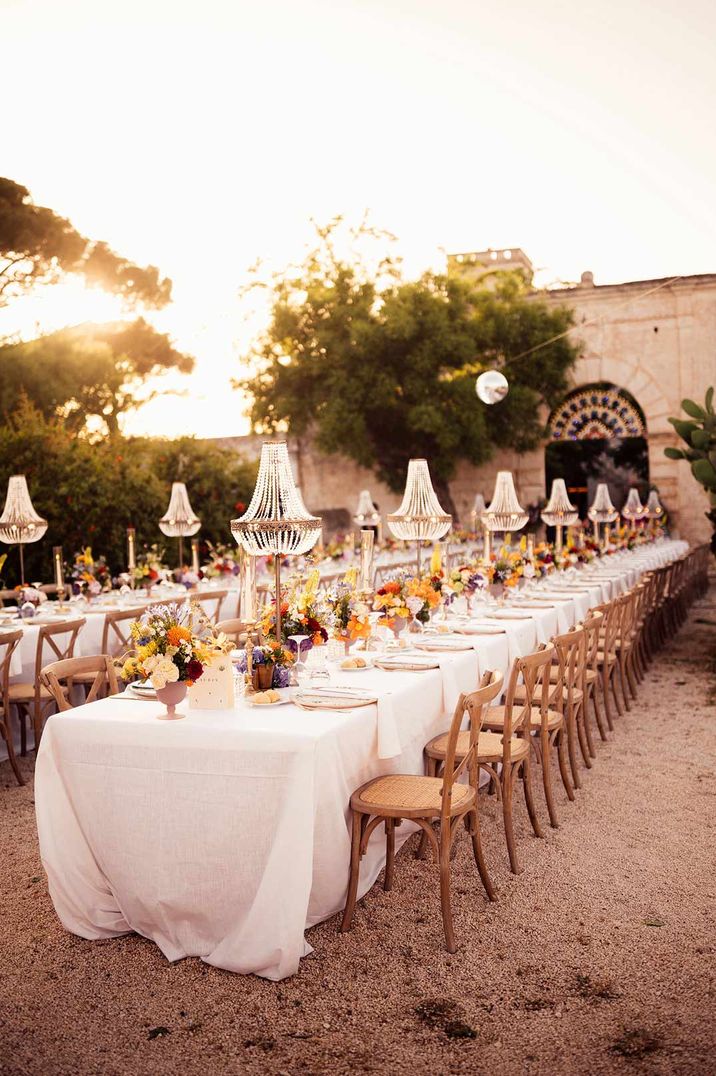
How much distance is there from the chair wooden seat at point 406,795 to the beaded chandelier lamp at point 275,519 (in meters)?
0.85

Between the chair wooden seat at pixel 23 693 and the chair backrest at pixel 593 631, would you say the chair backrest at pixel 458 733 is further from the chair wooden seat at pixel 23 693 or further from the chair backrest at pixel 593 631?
the chair wooden seat at pixel 23 693

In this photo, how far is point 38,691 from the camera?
5488 mm

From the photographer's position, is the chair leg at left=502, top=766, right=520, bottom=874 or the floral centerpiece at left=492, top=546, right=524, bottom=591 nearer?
the chair leg at left=502, top=766, right=520, bottom=874

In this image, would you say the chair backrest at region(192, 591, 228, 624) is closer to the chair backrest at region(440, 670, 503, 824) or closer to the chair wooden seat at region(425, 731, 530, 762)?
the chair wooden seat at region(425, 731, 530, 762)

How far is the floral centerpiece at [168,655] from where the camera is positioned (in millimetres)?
3289

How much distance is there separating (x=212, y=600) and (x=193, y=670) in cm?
479

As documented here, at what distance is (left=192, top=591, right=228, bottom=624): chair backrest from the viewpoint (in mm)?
7562

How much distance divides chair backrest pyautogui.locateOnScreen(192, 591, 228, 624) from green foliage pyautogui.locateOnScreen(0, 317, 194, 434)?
5.95 meters

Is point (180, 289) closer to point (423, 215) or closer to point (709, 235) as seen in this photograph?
point (423, 215)

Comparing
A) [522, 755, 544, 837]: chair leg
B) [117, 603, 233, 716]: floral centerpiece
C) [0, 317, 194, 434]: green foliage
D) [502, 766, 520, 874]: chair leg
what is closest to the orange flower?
[117, 603, 233, 716]: floral centerpiece

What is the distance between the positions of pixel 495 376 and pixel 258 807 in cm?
831

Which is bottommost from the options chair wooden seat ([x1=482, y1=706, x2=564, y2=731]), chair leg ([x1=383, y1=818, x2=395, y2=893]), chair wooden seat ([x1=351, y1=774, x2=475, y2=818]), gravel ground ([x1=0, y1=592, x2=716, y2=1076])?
gravel ground ([x1=0, y1=592, x2=716, y2=1076])

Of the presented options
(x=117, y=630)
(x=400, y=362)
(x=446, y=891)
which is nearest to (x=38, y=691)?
(x=117, y=630)

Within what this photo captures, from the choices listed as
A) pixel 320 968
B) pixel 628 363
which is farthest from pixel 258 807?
pixel 628 363
